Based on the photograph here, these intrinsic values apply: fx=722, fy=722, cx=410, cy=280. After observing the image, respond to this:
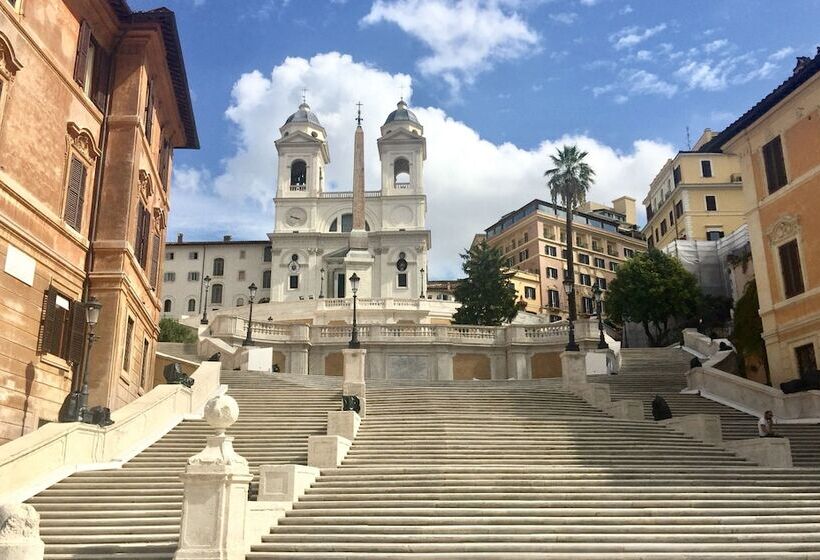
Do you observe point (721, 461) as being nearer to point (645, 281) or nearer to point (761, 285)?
point (761, 285)

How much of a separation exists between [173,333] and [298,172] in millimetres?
46634

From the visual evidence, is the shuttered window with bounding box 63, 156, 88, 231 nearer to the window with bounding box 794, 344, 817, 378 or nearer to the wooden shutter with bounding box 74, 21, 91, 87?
the wooden shutter with bounding box 74, 21, 91, 87

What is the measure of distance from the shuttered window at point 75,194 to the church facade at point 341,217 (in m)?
54.1

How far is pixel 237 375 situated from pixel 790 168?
71.9ft

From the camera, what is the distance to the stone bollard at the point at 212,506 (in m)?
9.98

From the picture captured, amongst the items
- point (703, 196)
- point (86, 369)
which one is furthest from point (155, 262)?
point (703, 196)

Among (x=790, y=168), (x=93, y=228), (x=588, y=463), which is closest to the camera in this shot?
(x=588, y=463)

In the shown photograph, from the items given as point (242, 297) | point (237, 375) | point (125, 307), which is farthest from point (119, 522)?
point (242, 297)

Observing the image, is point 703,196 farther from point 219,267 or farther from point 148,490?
point 148,490

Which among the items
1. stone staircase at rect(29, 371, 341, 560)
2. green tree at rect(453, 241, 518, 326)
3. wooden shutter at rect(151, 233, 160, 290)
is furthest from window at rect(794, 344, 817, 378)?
green tree at rect(453, 241, 518, 326)

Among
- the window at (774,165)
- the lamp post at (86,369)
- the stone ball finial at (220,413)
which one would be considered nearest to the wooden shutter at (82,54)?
the lamp post at (86,369)

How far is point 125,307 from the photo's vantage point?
2055cm

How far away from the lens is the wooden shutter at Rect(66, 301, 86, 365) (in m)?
18.4

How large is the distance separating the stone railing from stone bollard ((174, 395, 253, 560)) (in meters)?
2.91
